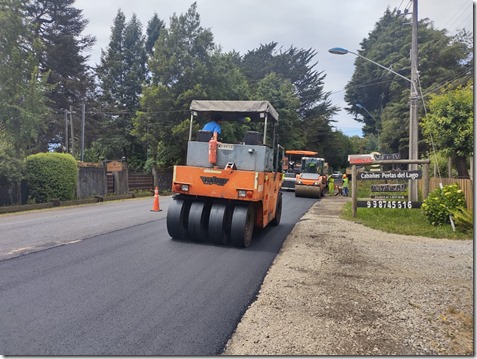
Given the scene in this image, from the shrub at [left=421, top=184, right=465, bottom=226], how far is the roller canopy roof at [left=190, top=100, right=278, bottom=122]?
17.8 feet

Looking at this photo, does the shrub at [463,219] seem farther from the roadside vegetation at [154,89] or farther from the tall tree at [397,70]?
the tall tree at [397,70]

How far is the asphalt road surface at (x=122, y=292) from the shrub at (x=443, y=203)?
5212 mm

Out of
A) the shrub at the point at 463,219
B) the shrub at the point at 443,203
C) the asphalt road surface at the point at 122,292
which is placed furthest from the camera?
the shrub at the point at 443,203

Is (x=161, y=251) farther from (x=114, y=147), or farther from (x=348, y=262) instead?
(x=114, y=147)

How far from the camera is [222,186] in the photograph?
7.69 meters

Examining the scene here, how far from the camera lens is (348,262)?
6770 mm

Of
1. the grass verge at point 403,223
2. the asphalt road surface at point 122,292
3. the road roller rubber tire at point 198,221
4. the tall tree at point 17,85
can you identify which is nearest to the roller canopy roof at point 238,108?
the road roller rubber tire at point 198,221

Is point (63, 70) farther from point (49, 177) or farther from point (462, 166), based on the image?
point (462, 166)

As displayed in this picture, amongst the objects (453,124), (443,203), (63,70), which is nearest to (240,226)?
(443,203)

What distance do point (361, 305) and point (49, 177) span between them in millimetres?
17015

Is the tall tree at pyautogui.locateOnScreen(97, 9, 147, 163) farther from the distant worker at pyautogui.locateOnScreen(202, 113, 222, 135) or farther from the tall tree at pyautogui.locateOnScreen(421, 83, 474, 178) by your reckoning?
the distant worker at pyautogui.locateOnScreen(202, 113, 222, 135)

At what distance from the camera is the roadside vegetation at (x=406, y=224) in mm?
9922

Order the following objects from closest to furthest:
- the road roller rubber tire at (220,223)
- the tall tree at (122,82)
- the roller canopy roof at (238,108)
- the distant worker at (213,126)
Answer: the road roller rubber tire at (220,223) → the distant worker at (213,126) → the roller canopy roof at (238,108) → the tall tree at (122,82)

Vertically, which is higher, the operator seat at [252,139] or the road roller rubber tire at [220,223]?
the operator seat at [252,139]
